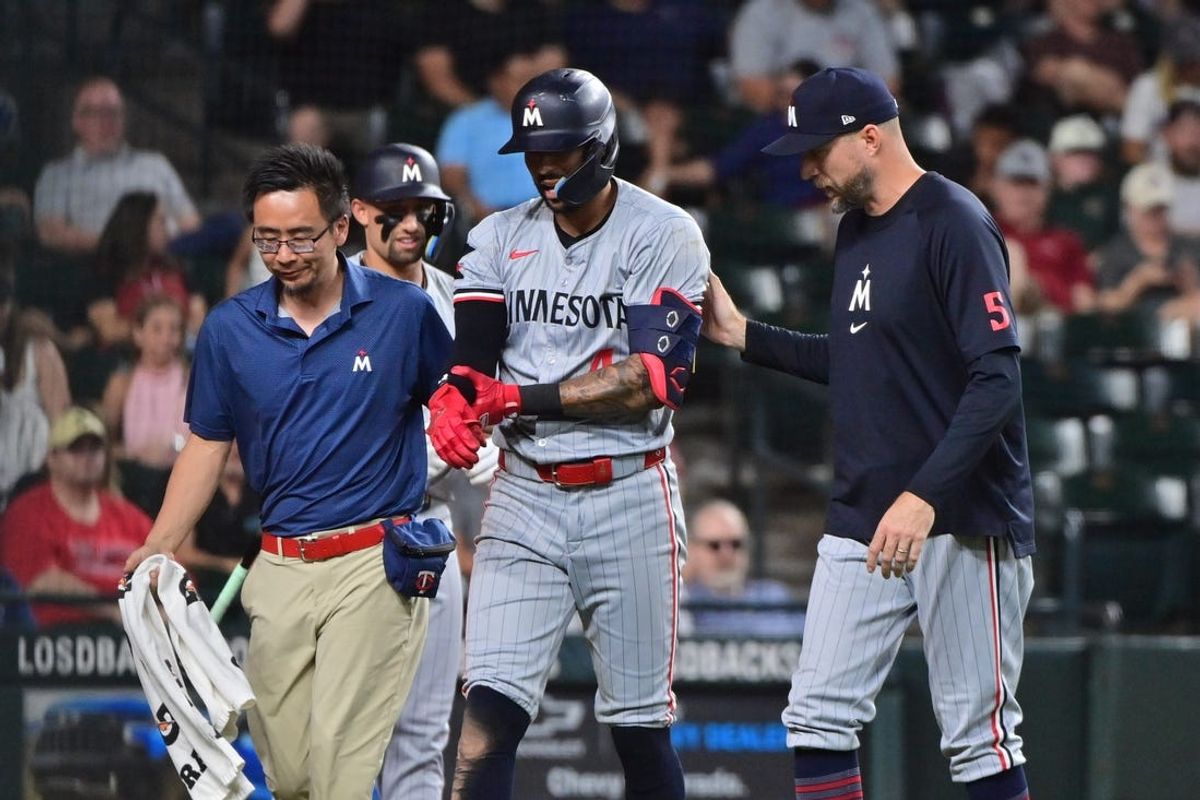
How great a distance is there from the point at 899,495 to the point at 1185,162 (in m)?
6.01

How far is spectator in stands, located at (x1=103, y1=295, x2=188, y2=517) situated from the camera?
21.1 ft

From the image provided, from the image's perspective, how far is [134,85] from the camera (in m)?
8.11

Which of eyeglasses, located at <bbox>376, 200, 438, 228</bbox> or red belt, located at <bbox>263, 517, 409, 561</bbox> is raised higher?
eyeglasses, located at <bbox>376, 200, 438, 228</bbox>

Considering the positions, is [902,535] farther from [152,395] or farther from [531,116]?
[152,395]

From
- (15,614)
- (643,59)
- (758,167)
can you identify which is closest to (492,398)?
(15,614)

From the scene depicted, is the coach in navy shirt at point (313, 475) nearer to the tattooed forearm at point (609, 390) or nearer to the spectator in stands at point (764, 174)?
the tattooed forearm at point (609, 390)

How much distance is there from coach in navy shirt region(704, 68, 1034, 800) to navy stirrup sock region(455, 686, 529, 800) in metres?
0.62

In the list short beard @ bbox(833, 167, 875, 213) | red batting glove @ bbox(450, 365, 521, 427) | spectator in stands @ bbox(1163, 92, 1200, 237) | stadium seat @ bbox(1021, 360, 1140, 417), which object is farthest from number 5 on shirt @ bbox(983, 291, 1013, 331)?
spectator in stands @ bbox(1163, 92, 1200, 237)

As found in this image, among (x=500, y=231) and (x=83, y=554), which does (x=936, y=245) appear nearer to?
(x=500, y=231)

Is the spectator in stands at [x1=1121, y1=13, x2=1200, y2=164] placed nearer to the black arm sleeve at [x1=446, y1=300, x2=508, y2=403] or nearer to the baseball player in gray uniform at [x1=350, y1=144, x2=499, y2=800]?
the baseball player in gray uniform at [x1=350, y1=144, x2=499, y2=800]

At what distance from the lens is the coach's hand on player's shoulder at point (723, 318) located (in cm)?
434

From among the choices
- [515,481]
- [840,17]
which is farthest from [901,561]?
[840,17]

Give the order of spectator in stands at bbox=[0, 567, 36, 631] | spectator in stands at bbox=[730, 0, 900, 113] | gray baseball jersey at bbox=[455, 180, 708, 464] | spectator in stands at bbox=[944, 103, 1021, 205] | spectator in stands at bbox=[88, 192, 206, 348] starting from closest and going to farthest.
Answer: gray baseball jersey at bbox=[455, 180, 708, 464], spectator in stands at bbox=[0, 567, 36, 631], spectator in stands at bbox=[88, 192, 206, 348], spectator in stands at bbox=[944, 103, 1021, 205], spectator in stands at bbox=[730, 0, 900, 113]

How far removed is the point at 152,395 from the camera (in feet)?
21.5
